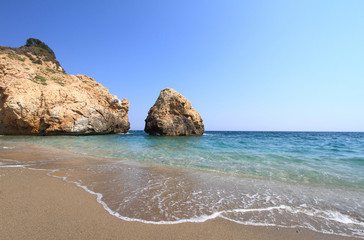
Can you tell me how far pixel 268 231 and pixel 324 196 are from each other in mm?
2223

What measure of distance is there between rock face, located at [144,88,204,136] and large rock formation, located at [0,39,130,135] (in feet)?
24.3

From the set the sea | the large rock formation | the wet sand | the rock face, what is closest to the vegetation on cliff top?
the large rock formation

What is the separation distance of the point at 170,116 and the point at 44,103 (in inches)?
599

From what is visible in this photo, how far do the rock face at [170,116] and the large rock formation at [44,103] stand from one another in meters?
7.42

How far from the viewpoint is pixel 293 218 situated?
2.39 m

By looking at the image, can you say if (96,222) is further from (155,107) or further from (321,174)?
(155,107)

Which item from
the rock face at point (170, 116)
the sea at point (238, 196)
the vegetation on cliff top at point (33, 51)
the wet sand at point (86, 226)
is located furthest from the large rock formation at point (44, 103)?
the wet sand at point (86, 226)

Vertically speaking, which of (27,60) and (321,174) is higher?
(27,60)

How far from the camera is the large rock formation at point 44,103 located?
1788 cm

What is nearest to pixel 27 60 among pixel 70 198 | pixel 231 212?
pixel 70 198

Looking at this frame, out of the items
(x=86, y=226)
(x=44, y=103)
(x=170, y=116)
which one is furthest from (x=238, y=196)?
(x=44, y=103)

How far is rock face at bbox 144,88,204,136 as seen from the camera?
77.3 ft

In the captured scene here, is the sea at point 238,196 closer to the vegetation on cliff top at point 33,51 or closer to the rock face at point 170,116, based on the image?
the rock face at point 170,116

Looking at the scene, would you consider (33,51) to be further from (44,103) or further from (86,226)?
(86,226)
